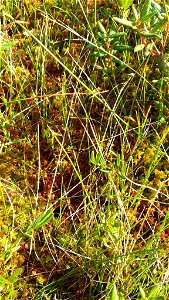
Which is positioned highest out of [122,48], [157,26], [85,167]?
[157,26]

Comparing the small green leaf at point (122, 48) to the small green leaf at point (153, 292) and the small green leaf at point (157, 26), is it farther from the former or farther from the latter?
the small green leaf at point (153, 292)

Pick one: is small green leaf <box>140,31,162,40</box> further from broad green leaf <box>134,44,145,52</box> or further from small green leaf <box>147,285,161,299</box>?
small green leaf <box>147,285,161,299</box>

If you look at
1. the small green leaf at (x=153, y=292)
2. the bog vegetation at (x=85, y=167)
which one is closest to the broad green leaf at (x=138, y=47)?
the bog vegetation at (x=85, y=167)

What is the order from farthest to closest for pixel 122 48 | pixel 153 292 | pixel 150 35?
1. pixel 122 48
2. pixel 150 35
3. pixel 153 292

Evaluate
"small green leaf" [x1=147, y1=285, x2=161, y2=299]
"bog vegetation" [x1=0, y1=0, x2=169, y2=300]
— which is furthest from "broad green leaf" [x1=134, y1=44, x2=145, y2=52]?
"small green leaf" [x1=147, y1=285, x2=161, y2=299]

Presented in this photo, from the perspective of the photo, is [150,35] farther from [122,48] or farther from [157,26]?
[122,48]

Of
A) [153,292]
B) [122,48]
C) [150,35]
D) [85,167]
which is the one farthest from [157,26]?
[153,292]

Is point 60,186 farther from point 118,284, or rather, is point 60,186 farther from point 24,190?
point 118,284

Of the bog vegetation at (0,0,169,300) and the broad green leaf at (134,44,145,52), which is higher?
the broad green leaf at (134,44,145,52)

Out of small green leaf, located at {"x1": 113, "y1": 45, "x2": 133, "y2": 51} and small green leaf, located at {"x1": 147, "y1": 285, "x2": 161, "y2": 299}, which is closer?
small green leaf, located at {"x1": 147, "y1": 285, "x2": 161, "y2": 299}
